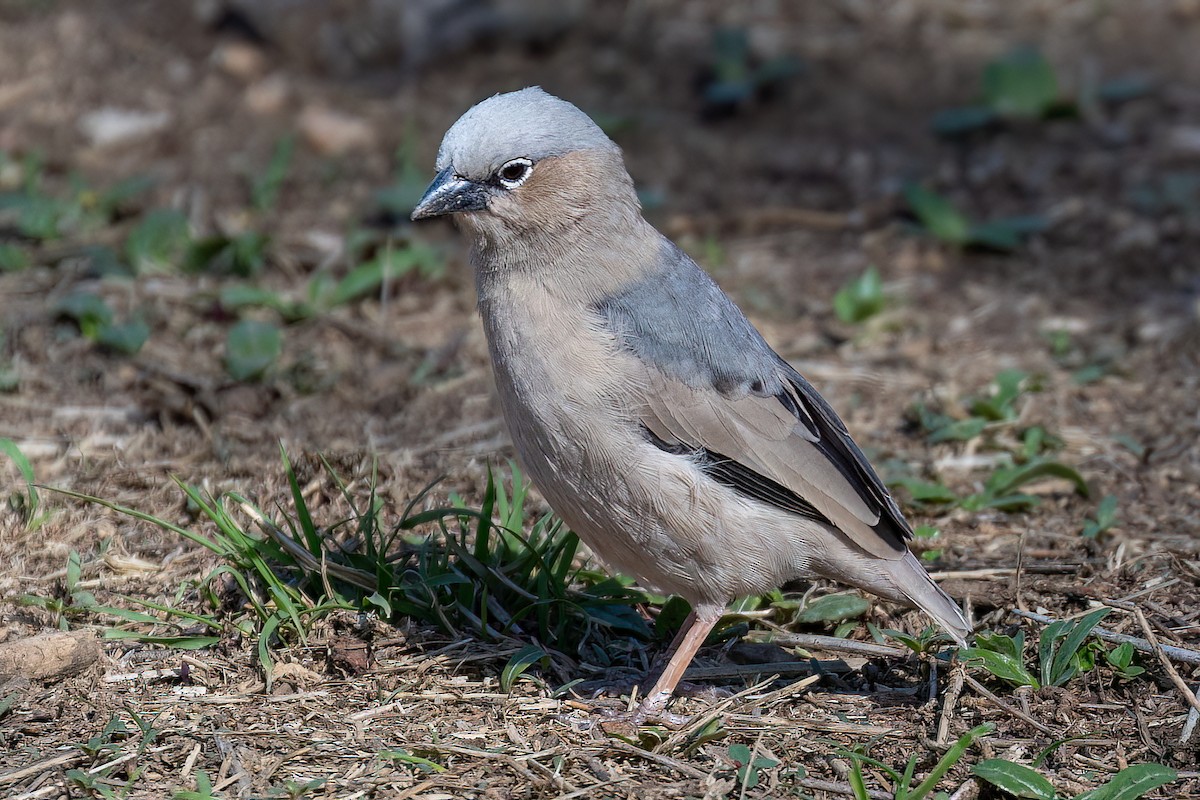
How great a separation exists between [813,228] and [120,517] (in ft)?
15.5

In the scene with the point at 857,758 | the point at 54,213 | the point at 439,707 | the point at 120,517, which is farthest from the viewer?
the point at 54,213

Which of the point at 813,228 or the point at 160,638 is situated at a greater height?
the point at 813,228

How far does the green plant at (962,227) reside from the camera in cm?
768

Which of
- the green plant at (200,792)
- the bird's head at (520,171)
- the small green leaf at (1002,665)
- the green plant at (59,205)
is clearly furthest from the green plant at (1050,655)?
the green plant at (59,205)

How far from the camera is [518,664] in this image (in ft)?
13.9

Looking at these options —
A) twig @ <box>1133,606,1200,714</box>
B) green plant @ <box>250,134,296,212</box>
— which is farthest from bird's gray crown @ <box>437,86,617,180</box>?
green plant @ <box>250,134,296,212</box>

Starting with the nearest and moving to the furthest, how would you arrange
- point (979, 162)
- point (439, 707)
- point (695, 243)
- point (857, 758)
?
point (857, 758), point (439, 707), point (695, 243), point (979, 162)

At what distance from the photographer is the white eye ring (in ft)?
14.2

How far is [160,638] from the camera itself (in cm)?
423

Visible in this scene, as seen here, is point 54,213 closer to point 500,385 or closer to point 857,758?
point 500,385

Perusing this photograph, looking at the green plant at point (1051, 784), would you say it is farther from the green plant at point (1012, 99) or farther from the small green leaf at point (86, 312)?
the green plant at point (1012, 99)

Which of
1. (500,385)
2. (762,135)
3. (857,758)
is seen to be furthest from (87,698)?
(762,135)

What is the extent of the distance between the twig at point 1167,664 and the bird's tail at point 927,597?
0.58 meters

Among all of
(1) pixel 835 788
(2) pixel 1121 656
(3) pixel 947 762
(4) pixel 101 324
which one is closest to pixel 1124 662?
(2) pixel 1121 656
